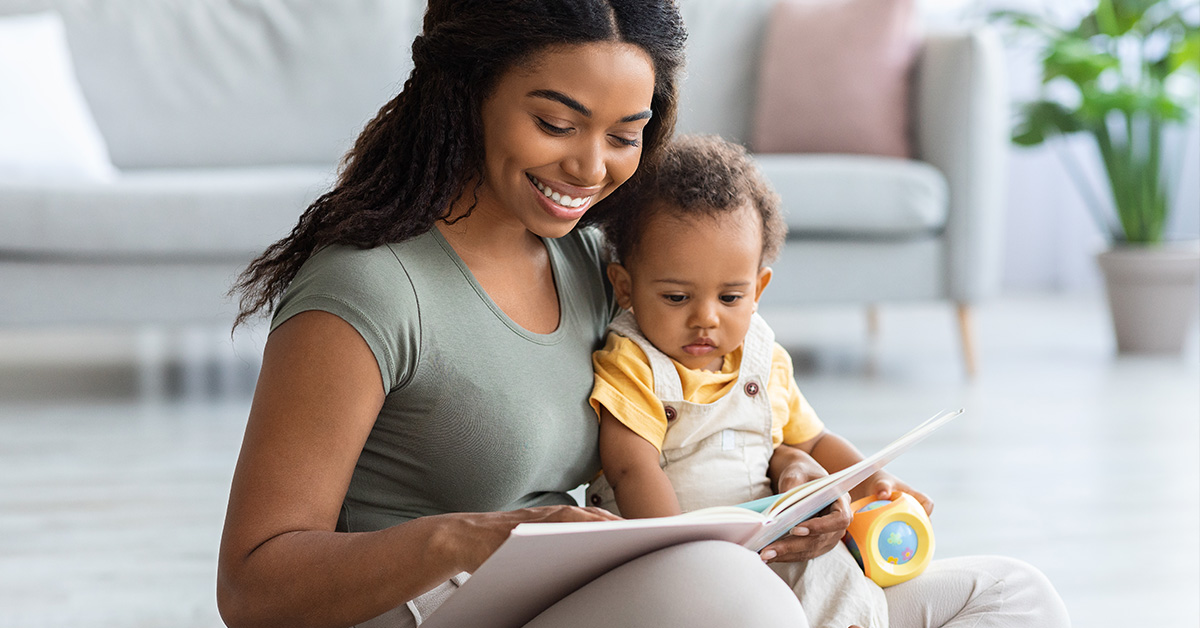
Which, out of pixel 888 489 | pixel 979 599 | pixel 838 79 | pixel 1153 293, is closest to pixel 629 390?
pixel 888 489

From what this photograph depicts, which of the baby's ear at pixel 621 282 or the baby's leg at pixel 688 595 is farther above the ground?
the baby's ear at pixel 621 282

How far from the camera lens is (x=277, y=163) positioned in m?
3.29

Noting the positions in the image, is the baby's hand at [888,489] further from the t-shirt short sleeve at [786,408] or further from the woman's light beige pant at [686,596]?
the woman's light beige pant at [686,596]

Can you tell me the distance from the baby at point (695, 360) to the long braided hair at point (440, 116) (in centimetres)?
19

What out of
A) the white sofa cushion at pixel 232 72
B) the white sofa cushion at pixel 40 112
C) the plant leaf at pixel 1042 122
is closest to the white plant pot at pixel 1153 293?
the plant leaf at pixel 1042 122

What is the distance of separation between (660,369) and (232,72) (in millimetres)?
2517

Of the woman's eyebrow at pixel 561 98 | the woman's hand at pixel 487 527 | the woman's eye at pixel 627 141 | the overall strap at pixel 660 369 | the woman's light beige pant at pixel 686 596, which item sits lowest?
the woman's light beige pant at pixel 686 596

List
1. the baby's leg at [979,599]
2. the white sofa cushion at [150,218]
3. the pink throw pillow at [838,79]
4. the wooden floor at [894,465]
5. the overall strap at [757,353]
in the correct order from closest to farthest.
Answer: the baby's leg at [979,599] < the overall strap at [757,353] < the wooden floor at [894,465] < the white sofa cushion at [150,218] < the pink throw pillow at [838,79]

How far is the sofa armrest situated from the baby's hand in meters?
1.91

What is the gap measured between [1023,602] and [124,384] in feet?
8.46

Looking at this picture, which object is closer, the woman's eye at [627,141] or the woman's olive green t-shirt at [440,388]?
the woman's olive green t-shirt at [440,388]

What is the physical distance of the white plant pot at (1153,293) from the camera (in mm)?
3330

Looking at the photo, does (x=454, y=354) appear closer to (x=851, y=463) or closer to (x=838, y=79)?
(x=851, y=463)

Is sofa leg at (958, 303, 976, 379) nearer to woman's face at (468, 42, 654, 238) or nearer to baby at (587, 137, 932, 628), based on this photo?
baby at (587, 137, 932, 628)
